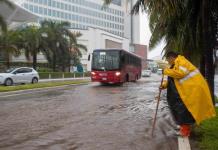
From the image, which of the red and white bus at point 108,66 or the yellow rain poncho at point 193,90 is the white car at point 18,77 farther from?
the yellow rain poncho at point 193,90

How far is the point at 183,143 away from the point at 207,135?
3.50 ft

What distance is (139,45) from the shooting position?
198 m

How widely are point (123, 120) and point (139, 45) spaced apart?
18670cm

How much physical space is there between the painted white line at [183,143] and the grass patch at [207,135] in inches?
8.5

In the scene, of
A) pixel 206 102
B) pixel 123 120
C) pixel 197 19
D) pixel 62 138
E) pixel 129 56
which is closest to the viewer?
pixel 206 102

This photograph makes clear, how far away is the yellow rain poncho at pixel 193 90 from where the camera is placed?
8.32 metres

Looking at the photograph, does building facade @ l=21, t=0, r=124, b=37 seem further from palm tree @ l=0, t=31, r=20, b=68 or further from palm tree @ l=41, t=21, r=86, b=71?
palm tree @ l=0, t=31, r=20, b=68

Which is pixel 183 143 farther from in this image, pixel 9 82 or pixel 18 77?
pixel 18 77

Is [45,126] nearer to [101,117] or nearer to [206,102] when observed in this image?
[101,117]

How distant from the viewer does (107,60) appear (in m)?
34.9

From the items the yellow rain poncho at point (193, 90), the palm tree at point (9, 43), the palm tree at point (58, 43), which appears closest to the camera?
the yellow rain poncho at point (193, 90)

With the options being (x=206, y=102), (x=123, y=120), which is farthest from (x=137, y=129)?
(x=206, y=102)

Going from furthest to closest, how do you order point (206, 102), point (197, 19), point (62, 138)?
point (197, 19)
point (62, 138)
point (206, 102)

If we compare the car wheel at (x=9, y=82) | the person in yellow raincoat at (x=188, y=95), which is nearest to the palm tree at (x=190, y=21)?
the person in yellow raincoat at (x=188, y=95)
